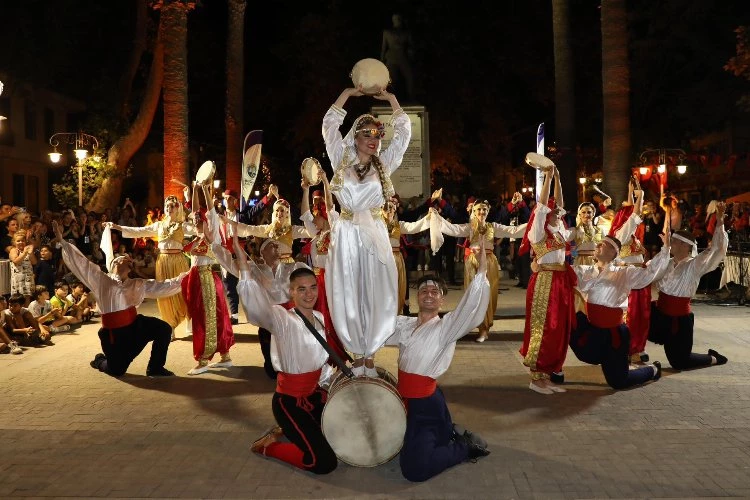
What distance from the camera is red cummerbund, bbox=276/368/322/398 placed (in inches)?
217

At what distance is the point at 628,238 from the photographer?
366 inches

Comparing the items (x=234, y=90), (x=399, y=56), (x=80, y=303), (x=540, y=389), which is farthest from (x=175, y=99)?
(x=540, y=389)

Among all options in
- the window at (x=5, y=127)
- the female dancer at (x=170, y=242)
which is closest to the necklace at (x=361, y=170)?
the female dancer at (x=170, y=242)

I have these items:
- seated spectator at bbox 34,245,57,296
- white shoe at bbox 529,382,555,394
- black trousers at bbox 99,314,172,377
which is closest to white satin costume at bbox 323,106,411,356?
white shoe at bbox 529,382,555,394

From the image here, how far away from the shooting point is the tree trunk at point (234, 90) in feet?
75.5

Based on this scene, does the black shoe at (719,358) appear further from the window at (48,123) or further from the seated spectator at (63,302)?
the window at (48,123)

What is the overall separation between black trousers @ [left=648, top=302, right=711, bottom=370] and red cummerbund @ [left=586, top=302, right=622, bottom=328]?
1167mm

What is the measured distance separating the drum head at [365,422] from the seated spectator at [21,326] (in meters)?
6.65

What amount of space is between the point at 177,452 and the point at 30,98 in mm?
26611

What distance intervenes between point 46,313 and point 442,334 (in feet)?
26.6

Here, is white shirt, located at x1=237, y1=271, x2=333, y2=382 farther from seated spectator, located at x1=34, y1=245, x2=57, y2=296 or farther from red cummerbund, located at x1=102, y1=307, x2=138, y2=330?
seated spectator, located at x1=34, y1=245, x2=57, y2=296

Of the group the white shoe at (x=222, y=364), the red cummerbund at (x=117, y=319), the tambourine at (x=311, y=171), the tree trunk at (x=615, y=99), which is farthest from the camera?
the tree trunk at (x=615, y=99)

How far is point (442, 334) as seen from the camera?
5.27m

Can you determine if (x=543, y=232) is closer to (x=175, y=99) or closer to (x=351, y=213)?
(x=351, y=213)
